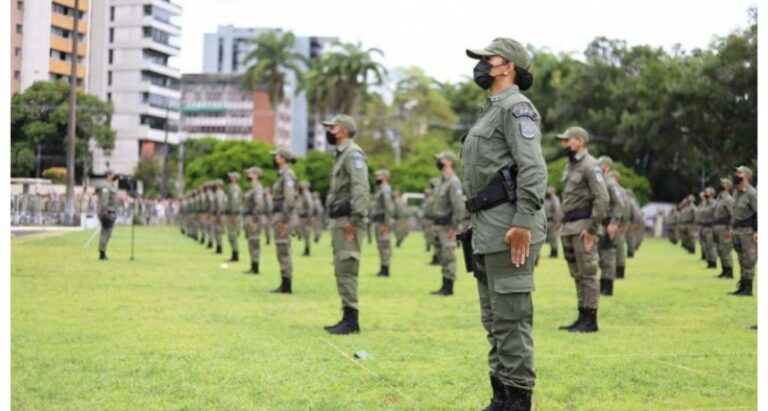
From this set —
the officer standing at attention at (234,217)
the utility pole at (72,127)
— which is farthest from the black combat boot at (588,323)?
the officer standing at attention at (234,217)

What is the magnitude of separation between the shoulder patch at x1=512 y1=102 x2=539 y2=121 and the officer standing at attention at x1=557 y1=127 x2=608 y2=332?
14.8 ft

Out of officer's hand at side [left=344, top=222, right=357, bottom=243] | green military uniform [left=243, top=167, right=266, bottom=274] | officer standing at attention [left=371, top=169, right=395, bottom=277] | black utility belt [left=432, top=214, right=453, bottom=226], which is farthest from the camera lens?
officer standing at attention [left=371, top=169, right=395, bottom=277]

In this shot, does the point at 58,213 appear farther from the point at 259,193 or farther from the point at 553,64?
the point at 553,64

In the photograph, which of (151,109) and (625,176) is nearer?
(151,109)

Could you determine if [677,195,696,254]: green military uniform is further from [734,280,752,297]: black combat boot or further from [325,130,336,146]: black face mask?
[325,130,336,146]: black face mask

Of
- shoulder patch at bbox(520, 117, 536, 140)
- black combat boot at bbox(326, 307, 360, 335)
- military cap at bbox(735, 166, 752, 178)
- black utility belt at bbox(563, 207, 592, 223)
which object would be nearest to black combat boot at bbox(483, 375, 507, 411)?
shoulder patch at bbox(520, 117, 536, 140)

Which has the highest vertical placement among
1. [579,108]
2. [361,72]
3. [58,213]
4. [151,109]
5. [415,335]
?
[361,72]

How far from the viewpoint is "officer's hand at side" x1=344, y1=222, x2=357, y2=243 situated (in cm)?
926

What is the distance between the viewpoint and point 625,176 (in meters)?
30.1

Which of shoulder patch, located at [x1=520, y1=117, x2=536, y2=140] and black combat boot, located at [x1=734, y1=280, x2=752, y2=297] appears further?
black combat boot, located at [x1=734, y1=280, x2=752, y2=297]

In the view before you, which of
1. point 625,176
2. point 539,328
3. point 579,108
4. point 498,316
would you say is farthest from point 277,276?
point 579,108

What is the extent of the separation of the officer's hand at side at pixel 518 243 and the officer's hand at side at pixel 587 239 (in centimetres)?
452

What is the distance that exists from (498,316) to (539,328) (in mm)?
4528

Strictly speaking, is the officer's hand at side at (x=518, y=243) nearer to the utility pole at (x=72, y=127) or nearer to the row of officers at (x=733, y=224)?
the utility pole at (x=72, y=127)
